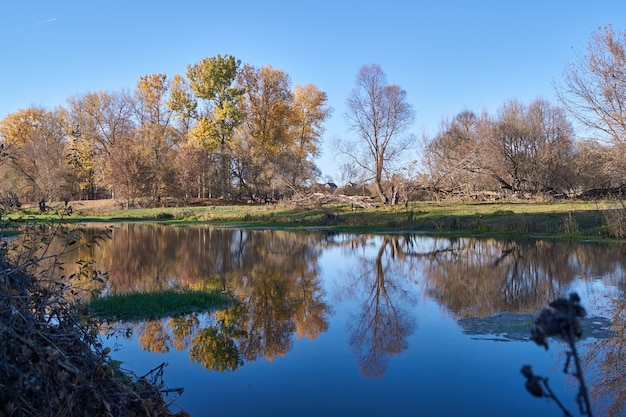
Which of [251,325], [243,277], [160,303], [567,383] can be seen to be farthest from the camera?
[243,277]

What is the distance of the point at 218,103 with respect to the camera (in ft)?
166

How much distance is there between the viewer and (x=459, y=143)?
4800 centimetres

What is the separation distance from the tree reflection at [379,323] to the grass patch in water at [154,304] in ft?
10.1

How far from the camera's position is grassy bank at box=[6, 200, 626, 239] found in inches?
911

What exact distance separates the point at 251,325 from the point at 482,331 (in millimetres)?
3983

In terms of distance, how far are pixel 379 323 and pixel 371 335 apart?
82 centimetres

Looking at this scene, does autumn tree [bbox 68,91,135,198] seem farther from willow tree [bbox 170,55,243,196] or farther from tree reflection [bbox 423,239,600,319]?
tree reflection [bbox 423,239,600,319]

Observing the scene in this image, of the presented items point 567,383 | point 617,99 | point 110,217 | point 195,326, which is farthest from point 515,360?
point 110,217

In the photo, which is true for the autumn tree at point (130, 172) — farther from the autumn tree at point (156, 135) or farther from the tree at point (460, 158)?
the tree at point (460, 158)

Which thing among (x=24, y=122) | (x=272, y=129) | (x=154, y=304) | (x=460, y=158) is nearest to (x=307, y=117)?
(x=272, y=129)

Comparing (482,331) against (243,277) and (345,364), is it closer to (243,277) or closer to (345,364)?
(345,364)

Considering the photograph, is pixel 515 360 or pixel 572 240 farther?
pixel 572 240

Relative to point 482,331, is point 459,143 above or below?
above

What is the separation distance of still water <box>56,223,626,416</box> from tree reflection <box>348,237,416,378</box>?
4 cm
